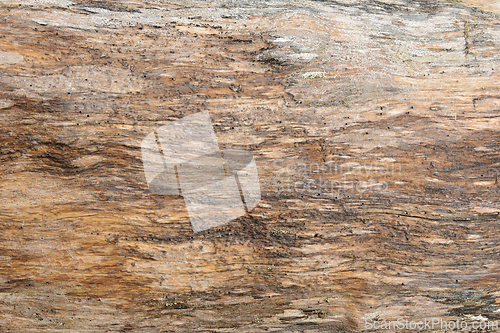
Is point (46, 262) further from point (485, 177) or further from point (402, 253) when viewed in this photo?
point (485, 177)

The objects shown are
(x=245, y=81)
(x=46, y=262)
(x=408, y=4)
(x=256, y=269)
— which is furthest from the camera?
(x=408, y=4)

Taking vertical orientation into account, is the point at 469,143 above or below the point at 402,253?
above

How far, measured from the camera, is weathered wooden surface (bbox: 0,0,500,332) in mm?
7207

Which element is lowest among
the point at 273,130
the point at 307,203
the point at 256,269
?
the point at 256,269

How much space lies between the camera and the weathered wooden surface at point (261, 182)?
23.6 feet

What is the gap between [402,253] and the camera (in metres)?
7.70

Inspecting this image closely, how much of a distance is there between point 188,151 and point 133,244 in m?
2.32

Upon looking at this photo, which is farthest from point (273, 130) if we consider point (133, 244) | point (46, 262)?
point (46, 262)

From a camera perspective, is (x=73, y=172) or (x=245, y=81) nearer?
(x=73, y=172)

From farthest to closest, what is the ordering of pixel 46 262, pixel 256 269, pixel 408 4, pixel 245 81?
pixel 408 4 < pixel 245 81 < pixel 256 269 < pixel 46 262

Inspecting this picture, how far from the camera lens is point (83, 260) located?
7.18 metres

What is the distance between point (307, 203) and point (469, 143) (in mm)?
4009

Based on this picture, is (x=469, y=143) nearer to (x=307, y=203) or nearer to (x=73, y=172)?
(x=307, y=203)

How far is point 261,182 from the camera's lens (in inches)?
303
